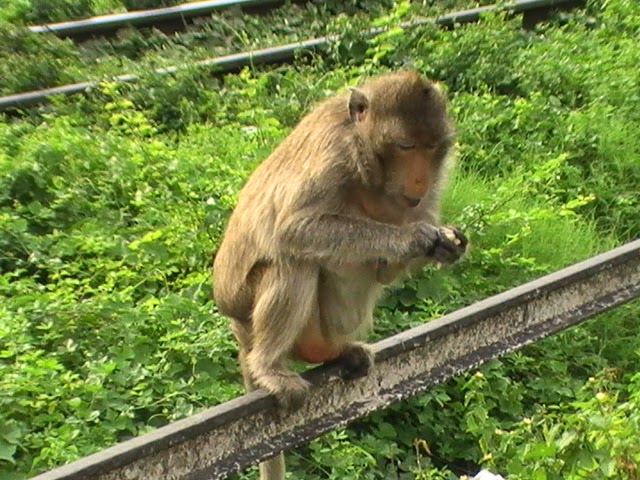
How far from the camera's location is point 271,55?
31.0 ft

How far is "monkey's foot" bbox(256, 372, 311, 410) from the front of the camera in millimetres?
3205

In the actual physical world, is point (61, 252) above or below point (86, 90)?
below

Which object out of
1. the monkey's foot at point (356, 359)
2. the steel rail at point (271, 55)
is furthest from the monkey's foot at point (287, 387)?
the steel rail at point (271, 55)

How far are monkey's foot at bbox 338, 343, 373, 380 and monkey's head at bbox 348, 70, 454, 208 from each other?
56 centimetres

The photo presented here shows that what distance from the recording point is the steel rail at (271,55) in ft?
27.8

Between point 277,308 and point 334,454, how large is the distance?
1071 millimetres

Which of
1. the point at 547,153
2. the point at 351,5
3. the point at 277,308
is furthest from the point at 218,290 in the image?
the point at 351,5

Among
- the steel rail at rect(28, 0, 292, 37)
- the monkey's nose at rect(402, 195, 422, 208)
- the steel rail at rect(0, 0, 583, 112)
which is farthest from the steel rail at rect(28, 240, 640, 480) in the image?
the steel rail at rect(28, 0, 292, 37)

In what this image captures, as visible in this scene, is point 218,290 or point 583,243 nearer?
point 218,290

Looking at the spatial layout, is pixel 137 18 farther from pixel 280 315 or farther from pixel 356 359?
pixel 356 359

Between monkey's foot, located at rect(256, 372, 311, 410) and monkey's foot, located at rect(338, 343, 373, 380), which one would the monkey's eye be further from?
monkey's foot, located at rect(256, 372, 311, 410)

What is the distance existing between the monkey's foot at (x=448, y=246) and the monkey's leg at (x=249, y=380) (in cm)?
80

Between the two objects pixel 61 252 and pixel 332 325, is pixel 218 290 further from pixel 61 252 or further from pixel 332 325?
pixel 61 252

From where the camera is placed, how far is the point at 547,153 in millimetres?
7875
